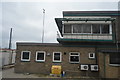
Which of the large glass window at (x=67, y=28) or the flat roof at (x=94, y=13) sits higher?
the flat roof at (x=94, y=13)

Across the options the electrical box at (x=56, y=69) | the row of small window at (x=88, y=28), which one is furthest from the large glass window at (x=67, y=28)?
the electrical box at (x=56, y=69)

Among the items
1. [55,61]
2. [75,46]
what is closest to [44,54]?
[55,61]

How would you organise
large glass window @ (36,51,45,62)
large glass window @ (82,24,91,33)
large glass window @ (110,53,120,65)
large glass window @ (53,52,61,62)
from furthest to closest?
large glass window @ (82,24,91,33) → large glass window @ (36,51,45,62) → large glass window @ (53,52,61,62) → large glass window @ (110,53,120,65)

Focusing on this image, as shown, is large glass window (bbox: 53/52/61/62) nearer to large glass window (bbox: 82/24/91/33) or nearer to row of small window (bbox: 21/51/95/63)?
row of small window (bbox: 21/51/95/63)

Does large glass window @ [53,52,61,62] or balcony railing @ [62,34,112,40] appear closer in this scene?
large glass window @ [53,52,61,62]

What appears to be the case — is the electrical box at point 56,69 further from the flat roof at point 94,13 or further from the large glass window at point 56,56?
the flat roof at point 94,13

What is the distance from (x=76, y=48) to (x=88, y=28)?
129 inches

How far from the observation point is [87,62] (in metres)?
12.9

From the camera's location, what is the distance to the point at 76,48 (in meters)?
13.2

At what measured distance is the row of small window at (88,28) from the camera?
14.3 meters

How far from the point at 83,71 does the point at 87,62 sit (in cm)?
112

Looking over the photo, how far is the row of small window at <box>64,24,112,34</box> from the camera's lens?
1429 centimetres

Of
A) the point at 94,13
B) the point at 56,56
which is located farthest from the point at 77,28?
the point at 56,56

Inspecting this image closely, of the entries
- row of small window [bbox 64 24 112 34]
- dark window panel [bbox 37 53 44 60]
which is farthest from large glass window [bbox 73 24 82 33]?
dark window panel [bbox 37 53 44 60]
